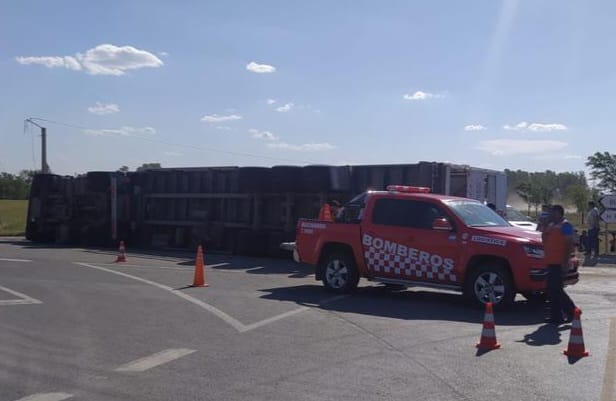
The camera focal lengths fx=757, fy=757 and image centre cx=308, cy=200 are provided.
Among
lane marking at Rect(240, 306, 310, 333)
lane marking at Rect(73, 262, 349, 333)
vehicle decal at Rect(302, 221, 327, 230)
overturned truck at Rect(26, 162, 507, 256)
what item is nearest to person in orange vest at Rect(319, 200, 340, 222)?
overturned truck at Rect(26, 162, 507, 256)

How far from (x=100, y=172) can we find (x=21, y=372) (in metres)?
20.2

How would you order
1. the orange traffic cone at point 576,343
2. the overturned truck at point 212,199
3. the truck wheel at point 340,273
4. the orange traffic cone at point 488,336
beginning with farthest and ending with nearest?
the overturned truck at point 212,199, the truck wheel at point 340,273, the orange traffic cone at point 488,336, the orange traffic cone at point 576,343

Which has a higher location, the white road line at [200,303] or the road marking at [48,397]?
the white road line at [200,303]

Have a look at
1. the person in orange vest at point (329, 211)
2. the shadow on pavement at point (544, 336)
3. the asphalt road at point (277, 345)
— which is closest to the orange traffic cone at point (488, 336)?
the asphalt road at point (277, 345)

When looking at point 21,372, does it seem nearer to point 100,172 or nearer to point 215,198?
point 215,198

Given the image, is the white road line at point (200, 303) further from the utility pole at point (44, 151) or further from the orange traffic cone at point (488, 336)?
the utility pole at point (44, 151)

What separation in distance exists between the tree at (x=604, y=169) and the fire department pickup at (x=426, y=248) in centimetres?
7097

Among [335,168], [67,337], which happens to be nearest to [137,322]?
[67,337]

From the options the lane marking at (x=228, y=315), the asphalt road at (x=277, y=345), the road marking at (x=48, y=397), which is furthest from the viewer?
the lane marking at (x=228, y=315)

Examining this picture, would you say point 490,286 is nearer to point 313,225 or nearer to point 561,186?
point 313,225

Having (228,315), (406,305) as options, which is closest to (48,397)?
(228,315)

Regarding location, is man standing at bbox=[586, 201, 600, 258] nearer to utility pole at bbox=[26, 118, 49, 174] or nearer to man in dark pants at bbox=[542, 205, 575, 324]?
man in dark pants at bbox=[542, 205, 575, 324]

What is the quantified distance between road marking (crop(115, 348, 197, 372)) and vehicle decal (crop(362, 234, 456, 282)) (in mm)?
5257

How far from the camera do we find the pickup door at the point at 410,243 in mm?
12570
